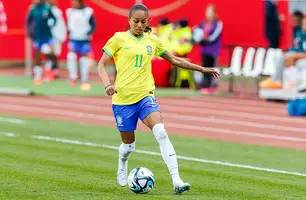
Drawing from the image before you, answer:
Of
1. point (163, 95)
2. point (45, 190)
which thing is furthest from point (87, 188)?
point (163, 95)

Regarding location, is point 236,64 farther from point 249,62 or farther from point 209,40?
point 209,40

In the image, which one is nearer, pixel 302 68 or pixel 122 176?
pixel 122 176

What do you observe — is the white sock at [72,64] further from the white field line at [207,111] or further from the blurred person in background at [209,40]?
the white field line at [207,111]

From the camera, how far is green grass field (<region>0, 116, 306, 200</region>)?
37.0ft

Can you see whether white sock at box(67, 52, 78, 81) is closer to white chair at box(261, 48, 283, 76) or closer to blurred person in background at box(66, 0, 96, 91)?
blurred person in background at box(66, 0, 96, 91)

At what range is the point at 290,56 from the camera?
2378 cm

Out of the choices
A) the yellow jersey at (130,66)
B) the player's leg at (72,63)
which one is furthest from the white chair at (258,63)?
the yellow jersey at (130,66)

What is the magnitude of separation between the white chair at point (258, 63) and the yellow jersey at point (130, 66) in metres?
15.0

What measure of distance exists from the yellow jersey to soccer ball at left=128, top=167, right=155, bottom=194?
2.59 feet

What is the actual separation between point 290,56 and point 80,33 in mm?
6862

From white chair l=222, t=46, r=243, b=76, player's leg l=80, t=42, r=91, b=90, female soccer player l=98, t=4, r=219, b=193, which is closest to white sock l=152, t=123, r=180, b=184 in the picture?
female soccer player l=98, t=4, r=219, b=193

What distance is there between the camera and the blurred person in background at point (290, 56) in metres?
23.9

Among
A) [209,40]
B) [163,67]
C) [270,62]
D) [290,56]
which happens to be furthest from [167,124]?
[163,67]

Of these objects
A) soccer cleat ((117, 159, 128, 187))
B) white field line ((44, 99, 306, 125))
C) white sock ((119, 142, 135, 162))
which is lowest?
white field line ((44, 99, 306, 125))
